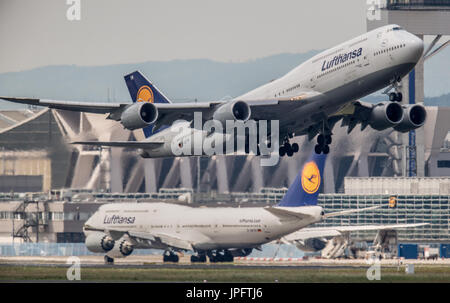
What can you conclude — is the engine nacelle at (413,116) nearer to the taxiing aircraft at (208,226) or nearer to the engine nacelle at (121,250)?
the taxiing aircraft at (208,226)

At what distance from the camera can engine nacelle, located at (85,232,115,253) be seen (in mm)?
71963

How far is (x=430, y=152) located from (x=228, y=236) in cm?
8554

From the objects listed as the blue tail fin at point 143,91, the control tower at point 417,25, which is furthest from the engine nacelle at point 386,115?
the control tower at point 417,25

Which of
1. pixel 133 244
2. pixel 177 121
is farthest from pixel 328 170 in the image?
pixel 177 121

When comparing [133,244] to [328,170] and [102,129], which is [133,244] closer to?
[102,129]

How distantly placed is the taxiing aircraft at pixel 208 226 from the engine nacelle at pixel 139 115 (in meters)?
16.2

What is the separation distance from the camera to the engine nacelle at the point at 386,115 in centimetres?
5909

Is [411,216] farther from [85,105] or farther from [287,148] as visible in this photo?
[85,105]

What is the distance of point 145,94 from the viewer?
233ft

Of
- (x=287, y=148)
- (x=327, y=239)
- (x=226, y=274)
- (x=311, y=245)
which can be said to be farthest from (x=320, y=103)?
(x=327, y=239)

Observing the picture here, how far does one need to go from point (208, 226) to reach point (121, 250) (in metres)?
6.63

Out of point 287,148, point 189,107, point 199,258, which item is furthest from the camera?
point 199,258

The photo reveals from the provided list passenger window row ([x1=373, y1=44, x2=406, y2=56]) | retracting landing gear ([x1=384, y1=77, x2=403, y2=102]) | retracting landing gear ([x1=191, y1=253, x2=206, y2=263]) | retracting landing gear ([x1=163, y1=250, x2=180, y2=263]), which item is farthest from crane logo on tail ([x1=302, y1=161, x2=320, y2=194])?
passenger window row ([x1=373, y1=44, x2=406, y2=56])
